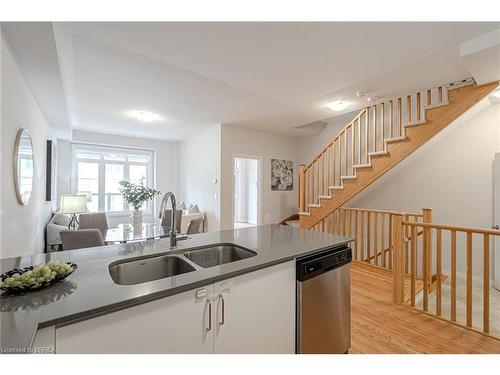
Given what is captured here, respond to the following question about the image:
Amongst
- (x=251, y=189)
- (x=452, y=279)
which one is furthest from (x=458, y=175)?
(x=251, y=189)

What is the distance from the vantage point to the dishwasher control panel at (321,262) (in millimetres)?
1461

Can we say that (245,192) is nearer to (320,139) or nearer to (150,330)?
(320,139)

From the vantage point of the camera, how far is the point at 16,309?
2.67 feet

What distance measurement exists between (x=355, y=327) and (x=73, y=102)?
4.64 meters

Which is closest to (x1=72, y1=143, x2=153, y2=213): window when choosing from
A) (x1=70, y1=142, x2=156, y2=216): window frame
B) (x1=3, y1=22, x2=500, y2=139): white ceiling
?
(x1=70, y1=142, x2=156, y2=216): window frame

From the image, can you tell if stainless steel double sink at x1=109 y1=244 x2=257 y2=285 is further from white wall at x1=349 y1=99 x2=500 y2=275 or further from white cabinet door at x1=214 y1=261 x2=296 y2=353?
white wall at x1=349 y1=99 x2=500 y2=275

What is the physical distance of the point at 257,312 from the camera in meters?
1.28

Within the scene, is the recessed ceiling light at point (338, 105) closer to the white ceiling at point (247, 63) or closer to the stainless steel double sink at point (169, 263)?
the white ceiling at point (247, 63)

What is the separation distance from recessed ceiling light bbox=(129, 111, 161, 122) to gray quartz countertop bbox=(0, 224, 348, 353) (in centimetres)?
314

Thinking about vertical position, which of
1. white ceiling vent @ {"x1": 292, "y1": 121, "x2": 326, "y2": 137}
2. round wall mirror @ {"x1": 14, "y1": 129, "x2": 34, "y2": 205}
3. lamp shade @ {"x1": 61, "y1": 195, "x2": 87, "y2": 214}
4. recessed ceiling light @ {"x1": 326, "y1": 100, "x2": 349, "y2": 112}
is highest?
white ceiling vent @ {"x1": 292, "y1": 121, "x2": 326, "y2": 137}

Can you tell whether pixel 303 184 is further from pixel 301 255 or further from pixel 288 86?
pixel 301 255

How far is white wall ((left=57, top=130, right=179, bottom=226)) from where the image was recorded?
528 centimetres

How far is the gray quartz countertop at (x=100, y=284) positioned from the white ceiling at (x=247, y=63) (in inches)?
62.7
